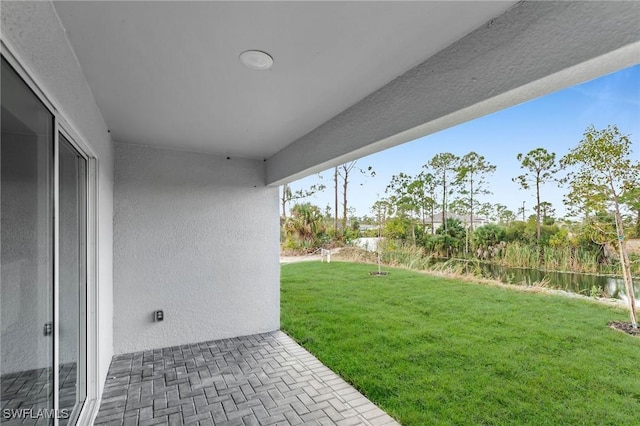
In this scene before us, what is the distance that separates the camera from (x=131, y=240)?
3.73 metres

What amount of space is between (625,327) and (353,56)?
17.1 ft

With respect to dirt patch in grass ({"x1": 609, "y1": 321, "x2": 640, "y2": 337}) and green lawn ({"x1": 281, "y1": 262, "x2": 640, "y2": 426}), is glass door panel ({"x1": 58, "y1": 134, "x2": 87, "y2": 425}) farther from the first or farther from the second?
dirt patch in grass ({"x1": 609, "y1": 321, "x2": 640, "y2": 337})

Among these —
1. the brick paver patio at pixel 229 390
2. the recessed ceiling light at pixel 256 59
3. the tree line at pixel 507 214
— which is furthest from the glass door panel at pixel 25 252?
the tree line at pixel 507 214

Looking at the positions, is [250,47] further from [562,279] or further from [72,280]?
[562,279]

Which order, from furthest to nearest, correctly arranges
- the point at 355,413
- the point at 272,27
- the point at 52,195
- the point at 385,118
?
the point at 355,413, the point at 385,118, the point at 52,195, the point at 272,27

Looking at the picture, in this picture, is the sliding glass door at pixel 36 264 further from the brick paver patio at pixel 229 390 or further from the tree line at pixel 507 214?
the tree line at pixel 507 214

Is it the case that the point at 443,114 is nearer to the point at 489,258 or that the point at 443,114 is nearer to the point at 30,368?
the point at 30,368

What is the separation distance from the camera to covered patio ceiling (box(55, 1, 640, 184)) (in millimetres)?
1249

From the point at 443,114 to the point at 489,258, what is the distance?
661 cm

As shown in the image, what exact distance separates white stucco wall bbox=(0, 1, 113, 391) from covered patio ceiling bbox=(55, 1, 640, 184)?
13cm

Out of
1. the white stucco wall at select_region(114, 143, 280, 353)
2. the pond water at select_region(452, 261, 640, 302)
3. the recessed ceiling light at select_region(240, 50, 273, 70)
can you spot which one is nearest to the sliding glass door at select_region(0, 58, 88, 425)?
the recessed ceiling light at select_region(240, 50, 273, 70)

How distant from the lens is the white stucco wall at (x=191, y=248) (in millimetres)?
3717

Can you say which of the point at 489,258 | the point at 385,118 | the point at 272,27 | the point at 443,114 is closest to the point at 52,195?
the point at 272,27

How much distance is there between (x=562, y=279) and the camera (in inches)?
214
